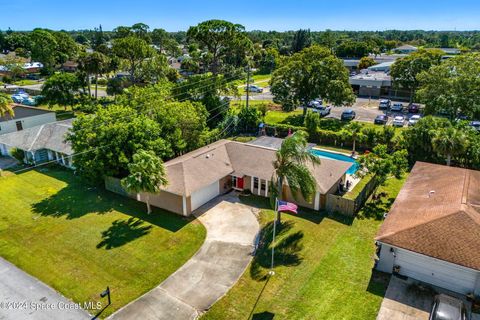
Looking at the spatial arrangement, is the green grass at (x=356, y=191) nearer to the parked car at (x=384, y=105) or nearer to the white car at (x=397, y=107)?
the white car at (x=397, y=107)

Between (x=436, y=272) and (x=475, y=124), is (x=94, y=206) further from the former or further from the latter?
(x=475, y=124)

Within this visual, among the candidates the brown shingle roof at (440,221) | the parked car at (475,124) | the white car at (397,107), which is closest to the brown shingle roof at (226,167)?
the brown shingle roof at (440,221)

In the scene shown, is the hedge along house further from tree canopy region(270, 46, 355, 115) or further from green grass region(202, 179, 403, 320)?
tree canopy region(270, 46, 355, 115)

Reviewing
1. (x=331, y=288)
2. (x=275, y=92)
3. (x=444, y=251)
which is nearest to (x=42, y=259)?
(x=331, y=288)

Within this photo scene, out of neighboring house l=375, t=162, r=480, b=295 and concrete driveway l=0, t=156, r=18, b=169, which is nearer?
neighboring house l=375, t=162, r=480, b=295

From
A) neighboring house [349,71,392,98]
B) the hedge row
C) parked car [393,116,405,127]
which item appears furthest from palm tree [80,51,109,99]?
neighboring house [349,71,392,98]

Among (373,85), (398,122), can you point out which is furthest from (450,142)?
(373,85)

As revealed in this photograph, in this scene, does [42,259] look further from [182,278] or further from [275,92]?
[275,92]

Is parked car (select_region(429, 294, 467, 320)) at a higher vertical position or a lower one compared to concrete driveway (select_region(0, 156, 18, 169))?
higher

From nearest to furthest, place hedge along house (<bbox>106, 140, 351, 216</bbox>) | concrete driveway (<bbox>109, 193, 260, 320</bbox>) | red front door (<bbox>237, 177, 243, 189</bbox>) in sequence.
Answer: concrete driveway (<bbox>109, 193, 260, 320</bbox>) < hedge along house (<bbox>106, 140, 351, 216</bbox>) < red front door (<bbox>237, 177, 243, 189</bbox>)

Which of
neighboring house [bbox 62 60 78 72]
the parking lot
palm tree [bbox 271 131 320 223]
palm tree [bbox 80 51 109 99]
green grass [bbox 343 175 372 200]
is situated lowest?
green grass [bbox 343 175 372 200]
